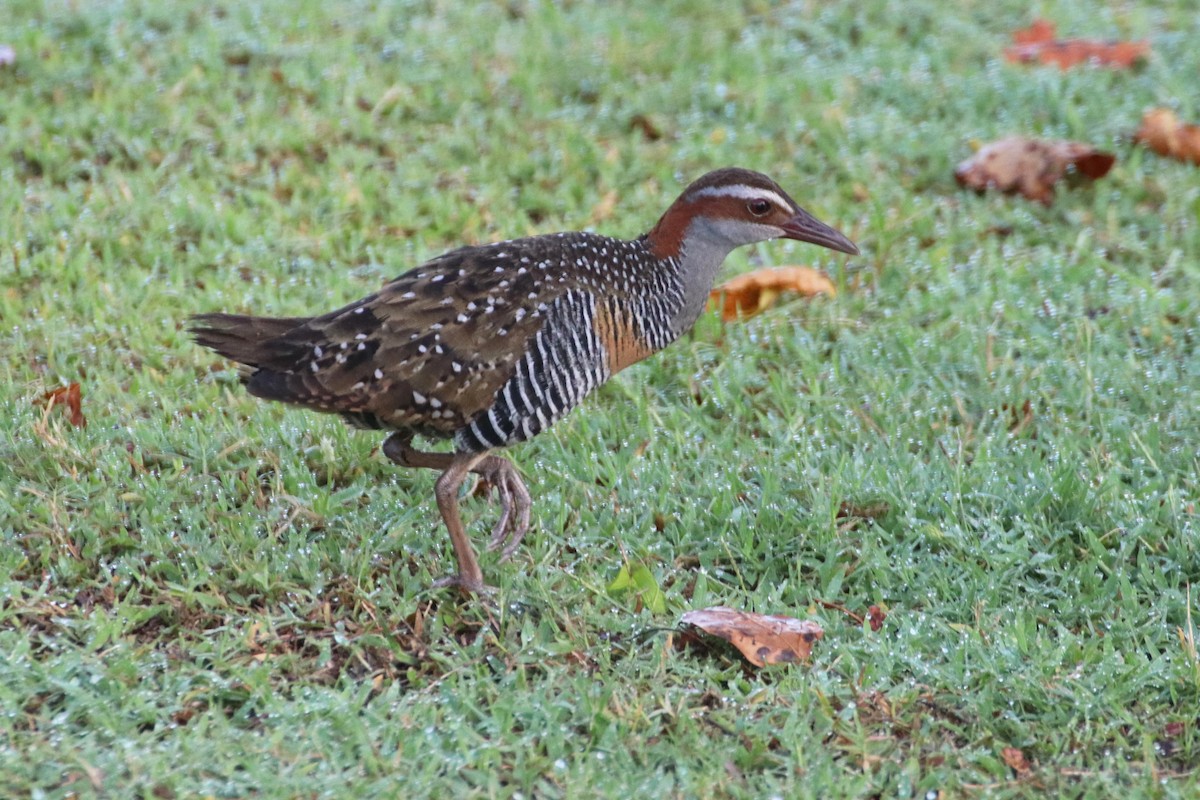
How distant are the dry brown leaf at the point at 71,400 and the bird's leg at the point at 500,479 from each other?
1.16 meters

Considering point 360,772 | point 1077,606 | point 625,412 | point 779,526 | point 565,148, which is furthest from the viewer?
point 565,148

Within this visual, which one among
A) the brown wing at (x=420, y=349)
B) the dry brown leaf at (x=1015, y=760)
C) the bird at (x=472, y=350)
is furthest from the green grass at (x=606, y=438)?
the brown wing at (x=420, y=349)

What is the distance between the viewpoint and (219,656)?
404 centimetres

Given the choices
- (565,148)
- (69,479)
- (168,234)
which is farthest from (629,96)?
(69,479)

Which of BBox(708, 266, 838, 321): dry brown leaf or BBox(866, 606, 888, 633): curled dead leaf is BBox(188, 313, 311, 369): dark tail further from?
BBox(708, 266, 838, 321): dry brown leaf

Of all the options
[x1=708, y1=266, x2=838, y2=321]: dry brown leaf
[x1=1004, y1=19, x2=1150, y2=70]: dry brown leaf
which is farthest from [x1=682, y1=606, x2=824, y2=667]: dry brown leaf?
[x1=1004, y1=19, x2=1150, y2=70]: dry brown leaf

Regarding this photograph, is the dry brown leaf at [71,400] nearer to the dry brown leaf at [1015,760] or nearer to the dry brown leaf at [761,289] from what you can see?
the dry brown leaf at [761,289]

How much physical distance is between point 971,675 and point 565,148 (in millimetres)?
3829

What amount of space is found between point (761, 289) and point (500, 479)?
74.1 inches

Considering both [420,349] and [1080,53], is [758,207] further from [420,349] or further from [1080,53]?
[1080,53]

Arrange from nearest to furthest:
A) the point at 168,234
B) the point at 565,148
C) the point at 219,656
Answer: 1. the point at 219,656
2. the point at 168,234
3. the point at 565,148

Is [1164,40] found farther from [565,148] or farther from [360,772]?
[360,772]

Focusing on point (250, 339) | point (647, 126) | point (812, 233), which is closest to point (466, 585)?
point (250, 339)

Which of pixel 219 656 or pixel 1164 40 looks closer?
pixel 219 656
